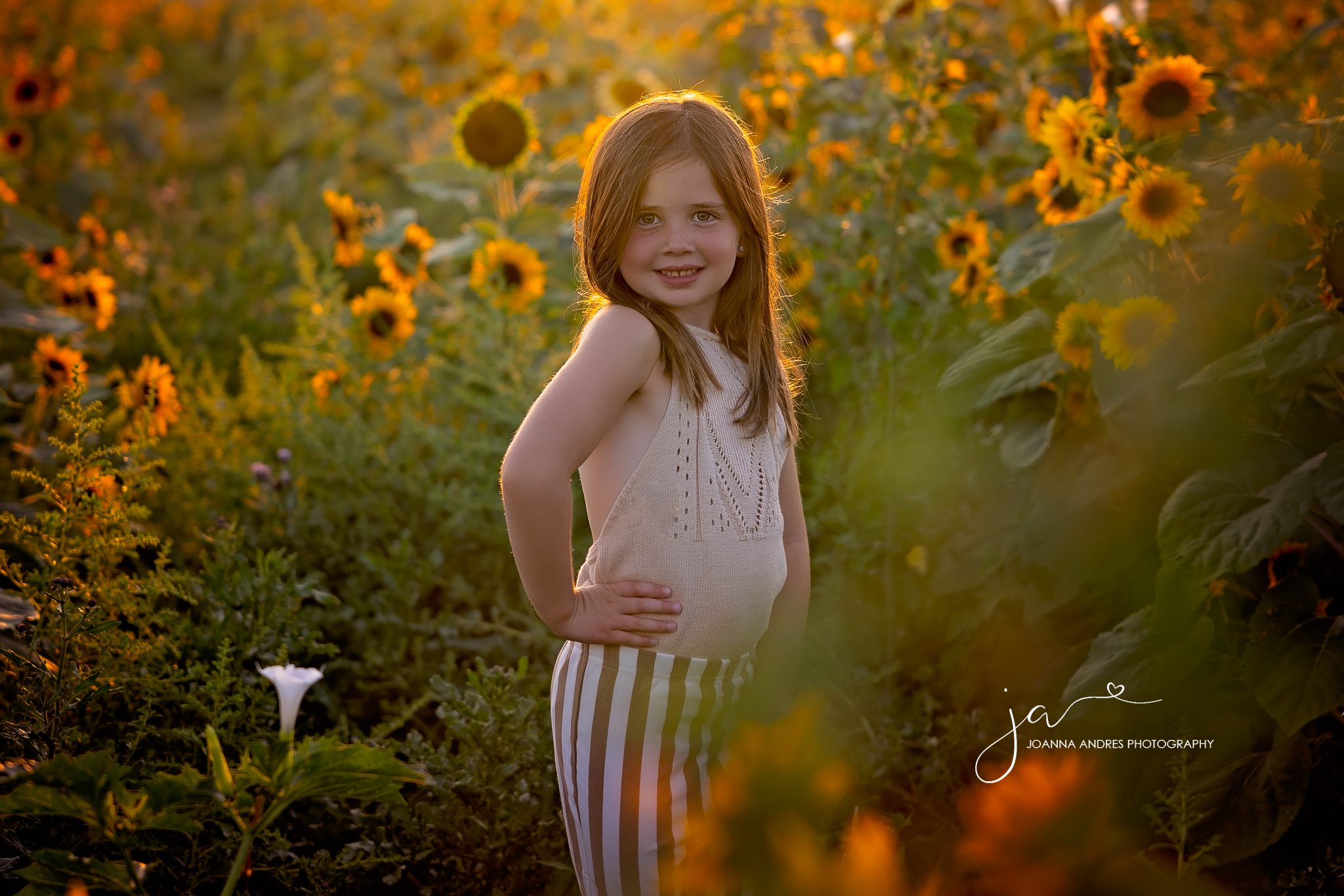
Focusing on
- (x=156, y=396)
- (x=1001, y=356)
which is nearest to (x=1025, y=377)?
(x=1001, y=356)

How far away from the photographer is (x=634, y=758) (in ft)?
4.27

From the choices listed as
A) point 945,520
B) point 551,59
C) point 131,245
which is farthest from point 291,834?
point 551,59

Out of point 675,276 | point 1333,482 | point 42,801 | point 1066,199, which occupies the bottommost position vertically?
point 42,801

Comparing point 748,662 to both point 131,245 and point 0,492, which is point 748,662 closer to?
point 0,492

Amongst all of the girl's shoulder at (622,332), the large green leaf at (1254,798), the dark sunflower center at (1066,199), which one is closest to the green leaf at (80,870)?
the girl's shoulder at (622,332)

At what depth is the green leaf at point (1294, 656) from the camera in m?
1.46

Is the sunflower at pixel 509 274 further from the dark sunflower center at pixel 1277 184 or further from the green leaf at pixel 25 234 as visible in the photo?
the dark sunflower center at pixel 1277 184

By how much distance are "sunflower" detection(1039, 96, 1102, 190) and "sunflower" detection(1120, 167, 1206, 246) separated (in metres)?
0.35

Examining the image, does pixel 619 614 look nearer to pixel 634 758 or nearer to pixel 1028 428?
pixel 634 758

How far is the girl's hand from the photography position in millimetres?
1304

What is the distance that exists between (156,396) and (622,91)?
211cm

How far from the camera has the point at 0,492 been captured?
8.21ft

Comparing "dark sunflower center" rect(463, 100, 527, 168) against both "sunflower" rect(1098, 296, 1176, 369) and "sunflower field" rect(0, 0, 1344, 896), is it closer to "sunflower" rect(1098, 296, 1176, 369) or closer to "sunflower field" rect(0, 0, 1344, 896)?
"sunflower field" rect(0, 0, 1344, 896)

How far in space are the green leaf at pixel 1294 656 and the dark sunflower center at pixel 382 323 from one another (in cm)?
236
